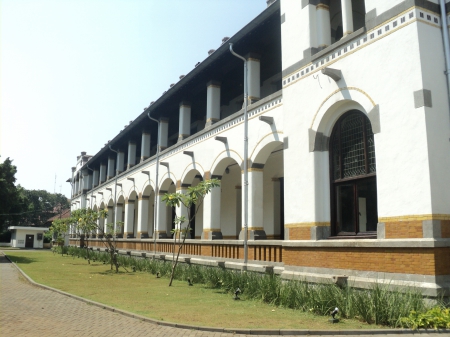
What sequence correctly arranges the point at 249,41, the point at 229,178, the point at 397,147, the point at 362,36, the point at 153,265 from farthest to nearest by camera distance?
1. the point at 229,178
2. the point at 153,265
3. the point at 249,41
4. the point at 362,36
5. the point at 397,147

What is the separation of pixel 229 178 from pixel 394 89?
42.2ft

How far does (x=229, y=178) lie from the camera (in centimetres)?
2106

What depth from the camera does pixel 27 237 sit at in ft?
193

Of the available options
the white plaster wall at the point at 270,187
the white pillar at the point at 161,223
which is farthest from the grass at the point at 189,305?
the white pillar at the point at 161,223

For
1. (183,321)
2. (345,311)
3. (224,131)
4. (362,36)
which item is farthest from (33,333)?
(224,131)

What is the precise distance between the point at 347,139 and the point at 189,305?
18.0ft

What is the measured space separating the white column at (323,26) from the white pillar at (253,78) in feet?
12.5

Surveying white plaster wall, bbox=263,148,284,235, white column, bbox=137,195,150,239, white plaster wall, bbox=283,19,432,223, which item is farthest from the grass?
white column, bbox=137,195,150,239

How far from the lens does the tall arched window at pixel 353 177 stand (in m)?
9.70

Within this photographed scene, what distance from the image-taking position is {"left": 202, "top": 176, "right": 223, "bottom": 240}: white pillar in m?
16.2

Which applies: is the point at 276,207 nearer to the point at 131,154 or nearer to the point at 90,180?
the point at 131,154

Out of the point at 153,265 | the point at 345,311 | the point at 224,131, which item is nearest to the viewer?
the point at 345,311

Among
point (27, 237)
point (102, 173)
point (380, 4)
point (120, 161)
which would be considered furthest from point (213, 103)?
point (27, 237)

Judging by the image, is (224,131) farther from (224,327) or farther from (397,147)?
(224,327)
